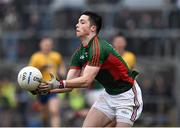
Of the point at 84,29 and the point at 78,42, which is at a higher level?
the point at 84,29

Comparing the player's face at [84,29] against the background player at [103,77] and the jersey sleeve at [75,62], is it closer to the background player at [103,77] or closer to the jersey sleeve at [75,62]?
the background player at [103,77]

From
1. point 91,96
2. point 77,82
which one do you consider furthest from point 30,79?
point 91,96

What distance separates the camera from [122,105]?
9.80m

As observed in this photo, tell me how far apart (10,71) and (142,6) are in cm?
410

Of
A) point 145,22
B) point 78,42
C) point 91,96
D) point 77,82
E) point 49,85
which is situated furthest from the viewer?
point 145,22

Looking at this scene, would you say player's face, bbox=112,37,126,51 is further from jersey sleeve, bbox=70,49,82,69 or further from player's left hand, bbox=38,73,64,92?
player's left hand, bbox=38,73,64,92

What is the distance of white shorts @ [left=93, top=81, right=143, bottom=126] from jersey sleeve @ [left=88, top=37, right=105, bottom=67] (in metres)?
0.73

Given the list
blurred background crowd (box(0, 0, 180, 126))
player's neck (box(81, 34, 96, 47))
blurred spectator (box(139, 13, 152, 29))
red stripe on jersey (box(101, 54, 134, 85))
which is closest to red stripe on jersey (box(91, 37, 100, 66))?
player's neck (box(81, 34, 96, 47))

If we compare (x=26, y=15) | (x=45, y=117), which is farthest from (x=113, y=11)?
(x=45, y=117)

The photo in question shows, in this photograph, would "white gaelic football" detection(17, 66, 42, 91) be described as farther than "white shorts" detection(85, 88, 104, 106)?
No

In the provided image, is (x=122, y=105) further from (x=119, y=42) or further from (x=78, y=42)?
(x=78, y=42)

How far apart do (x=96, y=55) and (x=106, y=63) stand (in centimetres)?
32

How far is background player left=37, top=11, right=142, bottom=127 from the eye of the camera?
933 centimetres

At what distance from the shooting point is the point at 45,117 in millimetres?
15516
